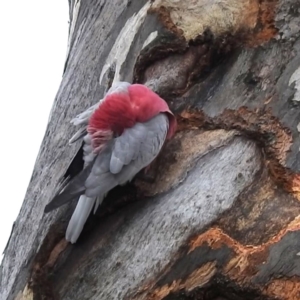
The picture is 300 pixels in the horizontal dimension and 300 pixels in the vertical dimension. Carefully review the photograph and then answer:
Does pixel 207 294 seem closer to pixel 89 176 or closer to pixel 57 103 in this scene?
pixel 89 176

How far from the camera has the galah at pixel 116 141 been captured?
1074 mm

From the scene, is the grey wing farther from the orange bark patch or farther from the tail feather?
the orange bark patch

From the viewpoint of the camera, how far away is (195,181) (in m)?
1.09

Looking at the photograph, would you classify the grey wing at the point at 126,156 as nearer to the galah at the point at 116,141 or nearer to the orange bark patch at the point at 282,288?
the galah at the point at 116,141

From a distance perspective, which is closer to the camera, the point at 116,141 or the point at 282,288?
the point at 282,288

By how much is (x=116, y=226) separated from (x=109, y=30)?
1.60ft

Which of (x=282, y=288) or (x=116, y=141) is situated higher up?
(x=116, y=141)

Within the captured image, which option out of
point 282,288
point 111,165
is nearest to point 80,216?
point 111,165

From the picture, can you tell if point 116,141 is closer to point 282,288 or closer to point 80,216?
point 80,216

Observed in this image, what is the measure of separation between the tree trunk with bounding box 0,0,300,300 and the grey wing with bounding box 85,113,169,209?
0.13 ft

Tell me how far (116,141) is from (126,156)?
0.03 m

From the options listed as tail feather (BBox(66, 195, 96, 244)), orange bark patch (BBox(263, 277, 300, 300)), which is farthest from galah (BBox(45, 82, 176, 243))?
orange bark patch (BBox(263, 277, 300, 300))

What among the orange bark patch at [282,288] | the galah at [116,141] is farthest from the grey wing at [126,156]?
the orange bark patch at [282,288]

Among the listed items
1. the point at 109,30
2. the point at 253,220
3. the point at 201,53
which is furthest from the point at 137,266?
the point at 109,30
